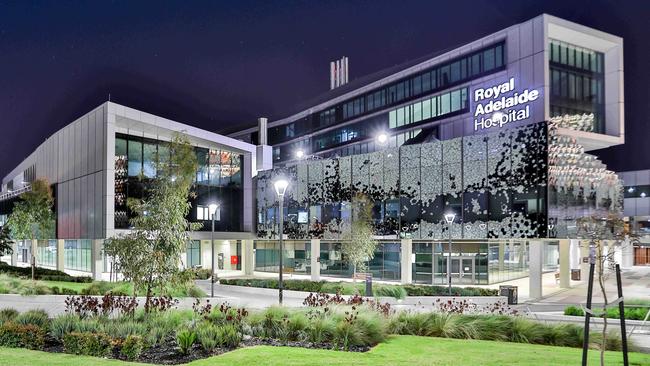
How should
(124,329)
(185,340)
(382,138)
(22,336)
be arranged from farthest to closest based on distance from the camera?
1. (382,138)
2. (124,329)
3. (22,336)
4. (185,340)

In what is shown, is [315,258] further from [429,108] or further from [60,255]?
[60,255]

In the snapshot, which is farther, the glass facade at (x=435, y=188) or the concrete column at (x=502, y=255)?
the concrete column at (x=502, y=255)

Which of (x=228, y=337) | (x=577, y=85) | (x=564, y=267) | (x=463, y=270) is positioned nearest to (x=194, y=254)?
(x=463, y=270)

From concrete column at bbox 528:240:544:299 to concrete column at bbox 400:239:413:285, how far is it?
379 inches

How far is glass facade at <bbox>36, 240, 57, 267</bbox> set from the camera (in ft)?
180

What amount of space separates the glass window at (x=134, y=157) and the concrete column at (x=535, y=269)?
2887 centimetres

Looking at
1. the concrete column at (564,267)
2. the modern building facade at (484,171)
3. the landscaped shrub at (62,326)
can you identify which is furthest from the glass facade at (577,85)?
the landscaped shrub at (62,326)

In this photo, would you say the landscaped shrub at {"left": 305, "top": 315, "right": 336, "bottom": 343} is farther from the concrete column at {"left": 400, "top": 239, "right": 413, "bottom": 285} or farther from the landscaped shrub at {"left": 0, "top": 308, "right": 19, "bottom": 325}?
the concrete column at {"left": 400, "top": 239, "right": 413, "bottom": 285}

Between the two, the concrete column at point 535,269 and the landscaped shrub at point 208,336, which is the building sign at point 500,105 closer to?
the concrete column at point 535,269

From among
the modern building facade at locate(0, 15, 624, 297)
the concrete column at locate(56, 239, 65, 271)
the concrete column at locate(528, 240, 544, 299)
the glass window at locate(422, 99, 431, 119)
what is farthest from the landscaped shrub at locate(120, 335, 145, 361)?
the glass window at locate(422, 99, 431, 119)

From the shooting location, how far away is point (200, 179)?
164 feet

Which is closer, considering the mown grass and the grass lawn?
the grass lawn

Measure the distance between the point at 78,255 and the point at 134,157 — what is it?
12.1 m

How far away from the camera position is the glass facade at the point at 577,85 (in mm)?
42344
